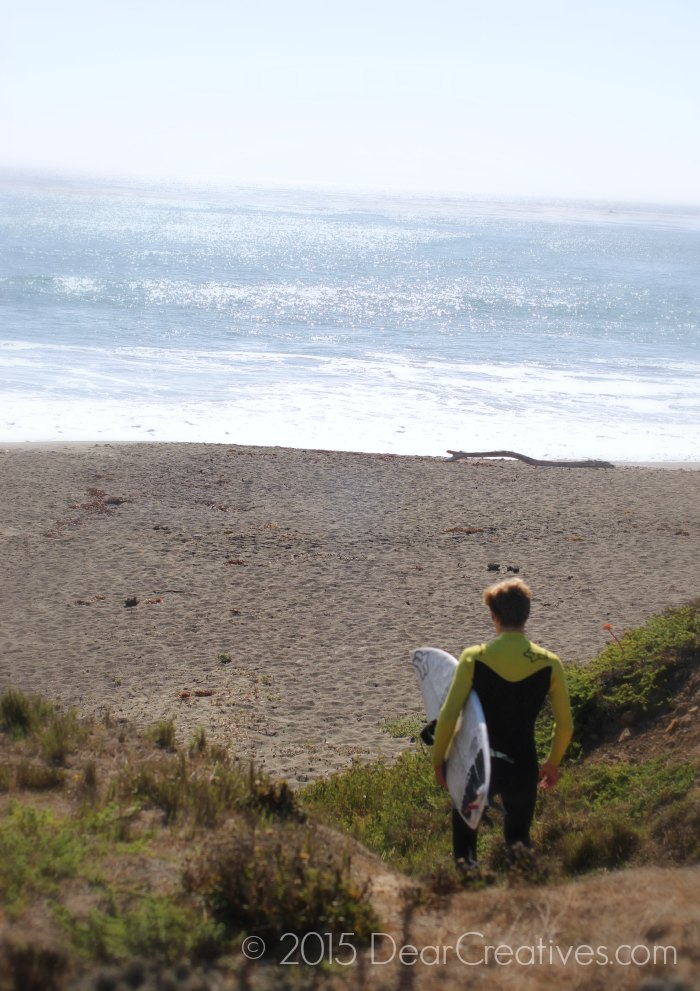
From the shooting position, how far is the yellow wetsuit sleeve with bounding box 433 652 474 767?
4.11 meters

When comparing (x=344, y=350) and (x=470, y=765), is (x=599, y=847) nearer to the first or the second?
(x=470, y=765)

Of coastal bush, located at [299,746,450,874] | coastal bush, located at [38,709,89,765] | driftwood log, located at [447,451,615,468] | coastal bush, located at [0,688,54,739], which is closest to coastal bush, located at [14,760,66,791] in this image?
coastal bush, located at [38,709,89,765]

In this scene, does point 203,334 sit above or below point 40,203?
below

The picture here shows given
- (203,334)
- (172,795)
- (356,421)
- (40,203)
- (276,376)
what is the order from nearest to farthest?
(172,795), (356,421), (276,376), (203,334), (40,203)

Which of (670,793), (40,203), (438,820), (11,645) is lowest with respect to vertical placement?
(11,645)

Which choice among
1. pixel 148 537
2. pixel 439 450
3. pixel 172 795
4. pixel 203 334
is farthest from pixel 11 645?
pixel 203 334

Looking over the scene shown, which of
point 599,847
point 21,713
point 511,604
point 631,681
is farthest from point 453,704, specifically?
point 21,713

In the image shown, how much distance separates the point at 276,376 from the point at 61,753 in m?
28.3

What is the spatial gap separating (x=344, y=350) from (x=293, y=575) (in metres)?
30.4

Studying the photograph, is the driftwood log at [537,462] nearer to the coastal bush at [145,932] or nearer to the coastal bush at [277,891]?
the coastal bush at [277,891]

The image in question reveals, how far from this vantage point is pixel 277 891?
3.69 meters

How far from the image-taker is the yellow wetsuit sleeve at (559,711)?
4.19 meters

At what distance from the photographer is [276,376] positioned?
110 ft

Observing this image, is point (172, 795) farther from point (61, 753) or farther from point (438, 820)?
point (438, 820)
